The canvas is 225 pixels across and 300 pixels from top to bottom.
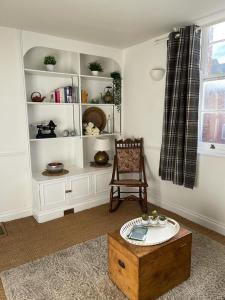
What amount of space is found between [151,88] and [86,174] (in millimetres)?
1488

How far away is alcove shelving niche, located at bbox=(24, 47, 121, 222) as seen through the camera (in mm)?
2954

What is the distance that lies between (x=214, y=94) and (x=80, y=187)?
203cm

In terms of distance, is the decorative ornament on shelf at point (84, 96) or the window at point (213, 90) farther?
the decorative ornament on shelf at point (84, 96)

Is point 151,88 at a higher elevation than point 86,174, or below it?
higher

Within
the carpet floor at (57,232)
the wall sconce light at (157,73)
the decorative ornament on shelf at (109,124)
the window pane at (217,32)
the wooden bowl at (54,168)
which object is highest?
the window pane at (217,32)

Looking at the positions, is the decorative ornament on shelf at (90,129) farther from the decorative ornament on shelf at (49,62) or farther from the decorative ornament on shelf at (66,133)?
the decorative ornament on shelf at (49,62)

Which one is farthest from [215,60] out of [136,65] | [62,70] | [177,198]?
[62,70]

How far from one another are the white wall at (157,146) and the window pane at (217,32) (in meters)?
0.59

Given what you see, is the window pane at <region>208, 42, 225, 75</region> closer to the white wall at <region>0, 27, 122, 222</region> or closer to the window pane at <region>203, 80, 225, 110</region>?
the window pane at <region>203, 80, 225, 110</region>

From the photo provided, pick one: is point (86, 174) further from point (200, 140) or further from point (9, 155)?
point (200, 140)

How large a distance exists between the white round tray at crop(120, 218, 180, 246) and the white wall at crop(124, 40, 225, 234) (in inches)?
38.3

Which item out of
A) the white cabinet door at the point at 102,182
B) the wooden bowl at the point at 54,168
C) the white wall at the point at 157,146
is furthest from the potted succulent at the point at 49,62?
the white cabinet door at the point at 102,182

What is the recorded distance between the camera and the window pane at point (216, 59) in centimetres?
244

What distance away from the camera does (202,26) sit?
2.44 meters
